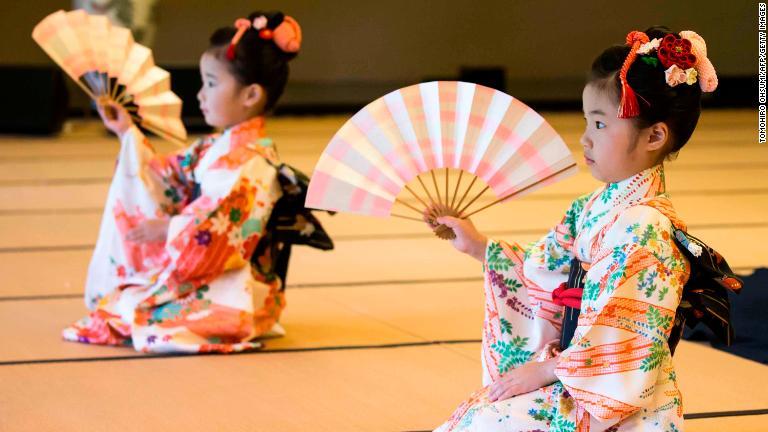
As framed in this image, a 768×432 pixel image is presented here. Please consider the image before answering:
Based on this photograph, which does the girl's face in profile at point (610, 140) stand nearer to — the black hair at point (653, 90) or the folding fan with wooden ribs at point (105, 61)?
the black hair at point (653, 90)

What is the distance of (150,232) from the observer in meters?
3.04

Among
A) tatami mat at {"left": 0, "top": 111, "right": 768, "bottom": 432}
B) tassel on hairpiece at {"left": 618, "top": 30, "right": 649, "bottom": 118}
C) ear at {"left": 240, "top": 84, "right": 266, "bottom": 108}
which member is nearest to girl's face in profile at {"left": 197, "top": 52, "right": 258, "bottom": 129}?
ear at {"left": 240, "top": 84, "right": 266, "bottom": 108}

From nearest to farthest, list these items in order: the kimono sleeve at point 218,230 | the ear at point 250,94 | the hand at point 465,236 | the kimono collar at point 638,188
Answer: the kimono collar at point 638,188, the hand at point 465,236, the kimono sleeve at point 218,230, the ear at point 250,94

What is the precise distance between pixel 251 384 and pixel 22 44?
619 cm

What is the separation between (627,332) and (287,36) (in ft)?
4.85

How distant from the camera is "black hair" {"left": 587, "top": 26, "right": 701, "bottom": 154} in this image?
1.92 m

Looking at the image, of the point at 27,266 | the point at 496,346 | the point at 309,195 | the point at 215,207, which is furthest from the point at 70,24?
the point at 496,346

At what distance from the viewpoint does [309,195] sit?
214 cm

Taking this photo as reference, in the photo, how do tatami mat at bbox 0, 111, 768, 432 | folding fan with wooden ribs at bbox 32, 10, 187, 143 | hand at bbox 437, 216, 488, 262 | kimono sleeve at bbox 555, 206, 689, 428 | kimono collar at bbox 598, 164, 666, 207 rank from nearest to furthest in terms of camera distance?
kimono sleeve at bbox 555, 206, 689, 428 < kimono collar at bbox 598, 164, 666, 207 < hand at bbox 437, 216, 488, 262 < tatami mat at bbox 0, 111, 768, 432 < folding fan with wooden ribs at bbox 32, 10, 187, 143

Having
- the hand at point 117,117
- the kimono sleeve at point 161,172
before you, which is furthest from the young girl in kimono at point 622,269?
the hand at point 117,117

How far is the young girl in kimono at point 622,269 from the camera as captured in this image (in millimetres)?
1886

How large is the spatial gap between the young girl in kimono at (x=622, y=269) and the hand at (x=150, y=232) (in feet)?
3.76

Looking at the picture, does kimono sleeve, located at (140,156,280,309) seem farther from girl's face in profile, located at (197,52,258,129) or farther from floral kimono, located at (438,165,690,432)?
floral kimono, located at (438,165,690,432)

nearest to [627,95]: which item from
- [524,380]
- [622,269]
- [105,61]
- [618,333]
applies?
[622,269]
